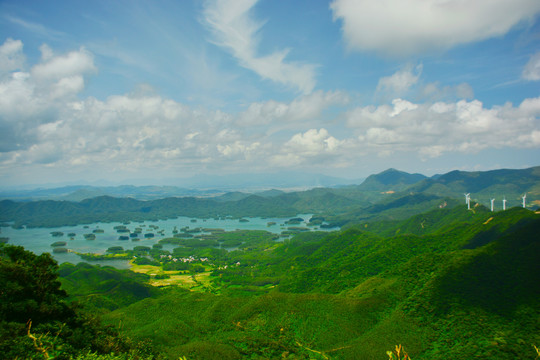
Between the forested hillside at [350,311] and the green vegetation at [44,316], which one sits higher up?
the green vegetation at [44,316]

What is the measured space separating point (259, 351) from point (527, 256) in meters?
51.3

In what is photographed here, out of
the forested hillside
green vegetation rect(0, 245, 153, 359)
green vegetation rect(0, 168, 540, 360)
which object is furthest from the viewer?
the forested hillside

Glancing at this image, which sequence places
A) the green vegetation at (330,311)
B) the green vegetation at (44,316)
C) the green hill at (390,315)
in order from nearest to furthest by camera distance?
the green vegetation at (44,316) < the green vegetation at (330,311) < the green hill at (390,315)

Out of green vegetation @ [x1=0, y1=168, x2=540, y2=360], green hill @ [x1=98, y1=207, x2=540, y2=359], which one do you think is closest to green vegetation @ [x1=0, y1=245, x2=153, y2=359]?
green vegetation @ [x1=0, y1=168, x2=540, y2=360]

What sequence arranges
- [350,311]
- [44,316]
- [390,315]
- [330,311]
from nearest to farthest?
[44,316] < [390,315] < [350,311] < [330,311]

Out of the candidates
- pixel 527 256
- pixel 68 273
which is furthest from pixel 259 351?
pixel 68 273

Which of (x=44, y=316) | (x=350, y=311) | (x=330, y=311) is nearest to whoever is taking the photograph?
(x=44, y=316)

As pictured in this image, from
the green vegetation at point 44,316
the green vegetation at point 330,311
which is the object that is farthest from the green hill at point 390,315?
the green vegetation at point 44,316

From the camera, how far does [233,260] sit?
454 ft

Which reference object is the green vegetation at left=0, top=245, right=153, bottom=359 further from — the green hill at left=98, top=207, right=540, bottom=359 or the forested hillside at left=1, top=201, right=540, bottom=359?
the green hill at left=98, top=207, right=540, bottom=359

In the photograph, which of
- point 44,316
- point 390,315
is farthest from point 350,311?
point 44,316

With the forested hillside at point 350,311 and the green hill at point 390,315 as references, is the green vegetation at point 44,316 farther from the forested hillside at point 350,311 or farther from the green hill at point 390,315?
the green hill at point 390,315

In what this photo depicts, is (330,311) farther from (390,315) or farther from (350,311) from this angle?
(390,315)

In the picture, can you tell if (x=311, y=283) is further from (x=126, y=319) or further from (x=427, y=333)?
(x=126, y=319)
